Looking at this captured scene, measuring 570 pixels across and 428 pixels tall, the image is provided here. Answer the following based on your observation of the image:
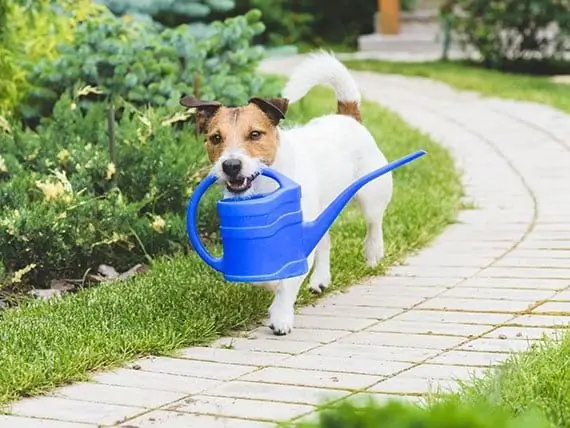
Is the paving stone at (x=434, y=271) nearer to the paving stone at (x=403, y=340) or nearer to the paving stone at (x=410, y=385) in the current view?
the paving stone at (x=403, y=340)

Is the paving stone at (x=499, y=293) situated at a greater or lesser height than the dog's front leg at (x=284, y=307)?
lesser

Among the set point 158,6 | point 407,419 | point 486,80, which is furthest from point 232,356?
point 486,80

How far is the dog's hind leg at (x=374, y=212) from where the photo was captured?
589 centimetres

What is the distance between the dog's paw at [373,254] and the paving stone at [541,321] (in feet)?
3.84

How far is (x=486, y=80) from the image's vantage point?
14.4 m

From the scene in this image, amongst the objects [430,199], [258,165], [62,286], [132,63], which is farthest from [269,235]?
[132,63]

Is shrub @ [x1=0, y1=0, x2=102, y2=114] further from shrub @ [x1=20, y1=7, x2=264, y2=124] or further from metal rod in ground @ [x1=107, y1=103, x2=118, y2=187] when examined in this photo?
metal rod in ground @ [x1=107, y1=103, x2=118, y2=187]

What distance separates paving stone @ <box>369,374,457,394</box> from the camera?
393 centimetres

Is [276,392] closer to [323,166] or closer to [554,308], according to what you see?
[554,308]

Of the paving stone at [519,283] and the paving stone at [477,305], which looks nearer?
the paving stone at [477,305]

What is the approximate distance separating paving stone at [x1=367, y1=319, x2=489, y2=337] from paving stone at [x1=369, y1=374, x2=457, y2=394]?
2.22 ft

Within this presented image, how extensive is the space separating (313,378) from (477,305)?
1.25 metres

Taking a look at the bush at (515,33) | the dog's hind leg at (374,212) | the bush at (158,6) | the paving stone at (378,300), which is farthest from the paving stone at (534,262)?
the bush at (515,33)

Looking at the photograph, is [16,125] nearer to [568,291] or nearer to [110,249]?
[110,249]
